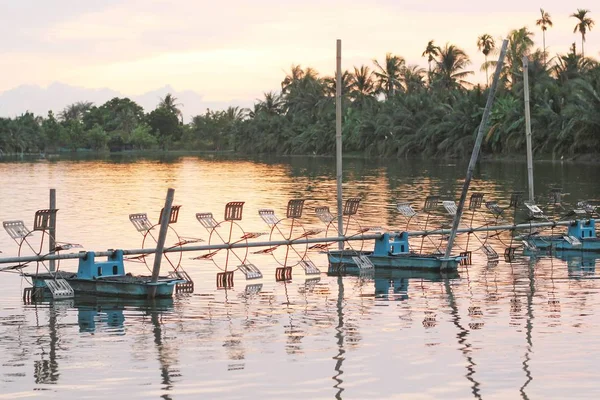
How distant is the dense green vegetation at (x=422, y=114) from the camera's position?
85.6m

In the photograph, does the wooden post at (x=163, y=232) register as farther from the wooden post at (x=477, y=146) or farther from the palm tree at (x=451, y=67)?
the palm tree at (x=451, y=67)

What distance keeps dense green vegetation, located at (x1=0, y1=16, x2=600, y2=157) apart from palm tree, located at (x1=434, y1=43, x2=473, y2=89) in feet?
0.36

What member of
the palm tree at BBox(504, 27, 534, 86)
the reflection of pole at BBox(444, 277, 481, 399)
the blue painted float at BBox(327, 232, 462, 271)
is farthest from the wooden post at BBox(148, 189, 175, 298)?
the palm tree at BBox(504, 27, 534, 86)

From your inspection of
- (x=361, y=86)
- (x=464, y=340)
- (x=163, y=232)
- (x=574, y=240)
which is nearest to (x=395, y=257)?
(x=574, y=240)

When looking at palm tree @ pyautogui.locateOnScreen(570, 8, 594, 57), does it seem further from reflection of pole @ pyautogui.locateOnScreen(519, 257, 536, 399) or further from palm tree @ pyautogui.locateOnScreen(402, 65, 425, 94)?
reflection of pole @ pyautogui.locateOnScreen(519, 257, 536, 399)

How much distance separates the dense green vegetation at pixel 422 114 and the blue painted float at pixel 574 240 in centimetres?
5021

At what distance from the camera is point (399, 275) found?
24.1 metres

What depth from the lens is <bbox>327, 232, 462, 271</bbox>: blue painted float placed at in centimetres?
2427

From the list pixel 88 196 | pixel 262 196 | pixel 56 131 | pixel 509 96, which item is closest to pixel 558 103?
pixel 509 96

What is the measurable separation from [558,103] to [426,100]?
2648cm

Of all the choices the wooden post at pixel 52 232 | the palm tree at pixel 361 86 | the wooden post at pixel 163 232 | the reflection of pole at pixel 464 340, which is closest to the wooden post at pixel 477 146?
the reflection of pole at pixel 464 340

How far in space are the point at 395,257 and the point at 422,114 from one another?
86.0m

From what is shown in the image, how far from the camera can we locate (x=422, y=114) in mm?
109500

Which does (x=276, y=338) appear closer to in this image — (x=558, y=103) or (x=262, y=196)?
(x=262, y=196)
